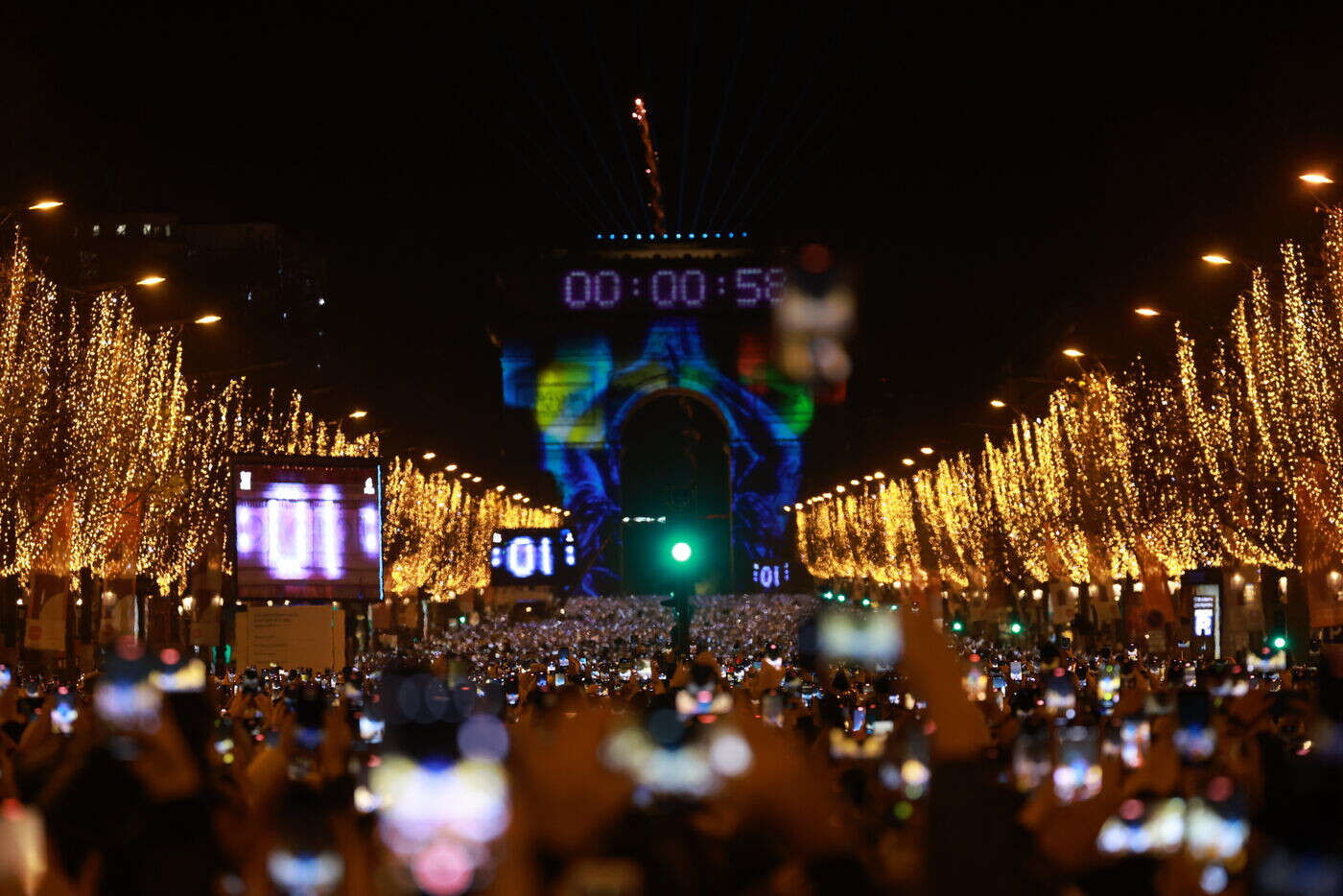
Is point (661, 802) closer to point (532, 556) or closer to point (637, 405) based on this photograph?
point (532, 556)

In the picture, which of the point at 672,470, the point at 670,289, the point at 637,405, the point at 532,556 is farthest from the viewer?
the point at 672,470

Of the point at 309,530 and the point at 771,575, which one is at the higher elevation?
the point at 771,575

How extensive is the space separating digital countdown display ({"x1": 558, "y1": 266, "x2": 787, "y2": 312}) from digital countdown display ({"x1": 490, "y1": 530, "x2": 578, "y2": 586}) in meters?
114

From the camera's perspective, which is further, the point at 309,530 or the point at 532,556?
the point at 532,556

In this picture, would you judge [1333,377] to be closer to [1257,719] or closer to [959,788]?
[1257,719]

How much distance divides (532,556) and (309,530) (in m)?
14.1

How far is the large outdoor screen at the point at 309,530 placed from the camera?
31.7 meters

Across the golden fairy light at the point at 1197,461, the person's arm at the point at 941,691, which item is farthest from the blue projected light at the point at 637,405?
the person's arm at the point at 941,691

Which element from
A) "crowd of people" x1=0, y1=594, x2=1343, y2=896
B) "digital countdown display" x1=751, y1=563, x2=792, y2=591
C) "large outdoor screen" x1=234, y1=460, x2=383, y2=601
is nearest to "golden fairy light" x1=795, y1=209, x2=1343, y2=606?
"large outdoor screen" x1=234, y1=460, x2=383, y2=601

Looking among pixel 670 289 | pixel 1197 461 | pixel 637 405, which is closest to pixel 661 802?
pixel 1197 461

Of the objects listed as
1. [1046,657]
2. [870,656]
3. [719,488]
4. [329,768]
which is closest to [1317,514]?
[870,656]

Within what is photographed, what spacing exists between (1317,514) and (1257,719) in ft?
78.6

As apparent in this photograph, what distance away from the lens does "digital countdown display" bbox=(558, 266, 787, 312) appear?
529 feet

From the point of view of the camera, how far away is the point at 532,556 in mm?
46125
